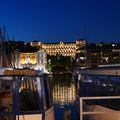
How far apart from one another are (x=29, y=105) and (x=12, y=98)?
343mm

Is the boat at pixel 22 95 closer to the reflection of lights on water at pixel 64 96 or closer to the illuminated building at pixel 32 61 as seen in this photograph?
the reflection of lights on water at pixel 64 96

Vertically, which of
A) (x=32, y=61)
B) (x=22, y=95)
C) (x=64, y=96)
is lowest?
(x=64, y=96)

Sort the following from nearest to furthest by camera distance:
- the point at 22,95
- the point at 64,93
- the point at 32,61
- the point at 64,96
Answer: the point at 22,95
the point at 64,96
the point at 64,93
the point at 32,61

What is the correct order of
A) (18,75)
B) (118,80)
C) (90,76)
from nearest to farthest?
1. (18,75)
2. (118,80)
3. (90,76)

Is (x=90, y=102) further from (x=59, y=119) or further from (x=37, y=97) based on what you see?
(x=37, y=97)

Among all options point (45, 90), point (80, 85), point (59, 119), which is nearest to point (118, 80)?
point (59, 119)

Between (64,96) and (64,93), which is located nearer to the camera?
(64,96)

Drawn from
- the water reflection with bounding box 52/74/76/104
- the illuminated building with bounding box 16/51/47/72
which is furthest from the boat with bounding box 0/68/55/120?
the illuminated building with bounding box 16/51/47/72

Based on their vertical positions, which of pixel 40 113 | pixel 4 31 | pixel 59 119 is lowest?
pixel 59 119

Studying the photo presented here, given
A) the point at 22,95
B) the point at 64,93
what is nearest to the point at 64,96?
the point at 64,93

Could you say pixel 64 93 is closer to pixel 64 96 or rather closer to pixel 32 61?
pixel 64 96

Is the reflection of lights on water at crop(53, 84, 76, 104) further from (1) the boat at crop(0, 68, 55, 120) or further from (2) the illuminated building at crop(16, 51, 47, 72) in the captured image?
(2) the illuminated building at crop(16, 51, 47, 72)

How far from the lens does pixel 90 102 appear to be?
13.0m

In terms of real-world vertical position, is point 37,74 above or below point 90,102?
above
